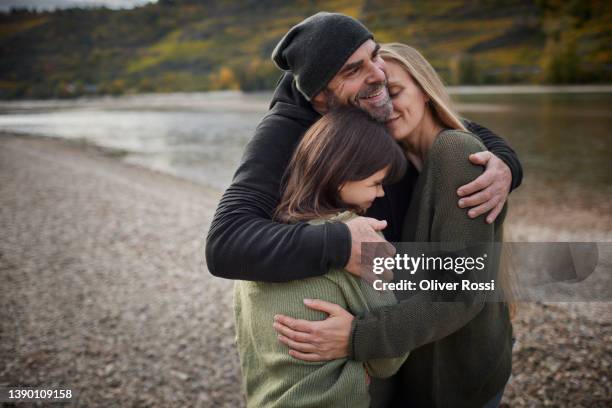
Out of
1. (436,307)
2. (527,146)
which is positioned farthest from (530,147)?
(436,307)

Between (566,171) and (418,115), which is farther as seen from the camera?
(566,171)

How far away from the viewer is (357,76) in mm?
2061

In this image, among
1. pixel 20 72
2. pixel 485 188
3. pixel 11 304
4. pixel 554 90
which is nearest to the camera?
pixel 485 188

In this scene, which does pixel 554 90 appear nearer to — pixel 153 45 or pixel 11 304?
pixel 11 304

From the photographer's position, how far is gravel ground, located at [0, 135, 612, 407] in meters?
3.95

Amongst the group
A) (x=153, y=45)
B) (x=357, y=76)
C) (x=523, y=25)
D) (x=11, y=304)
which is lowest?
(x=11, y=304)

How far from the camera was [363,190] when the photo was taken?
5.77 ft

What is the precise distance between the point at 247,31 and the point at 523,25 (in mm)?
84357

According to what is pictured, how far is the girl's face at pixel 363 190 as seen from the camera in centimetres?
175

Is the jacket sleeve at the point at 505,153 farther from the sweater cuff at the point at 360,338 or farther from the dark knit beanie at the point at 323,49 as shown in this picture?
the sweater cuff at the point at 360,338

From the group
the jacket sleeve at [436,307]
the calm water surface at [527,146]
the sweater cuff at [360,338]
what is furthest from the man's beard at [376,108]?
the calm water surface at [527,146]

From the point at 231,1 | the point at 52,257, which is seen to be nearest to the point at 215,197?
the point at 52,257

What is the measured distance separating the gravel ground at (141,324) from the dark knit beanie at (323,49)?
2.99m

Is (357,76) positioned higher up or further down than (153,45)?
further down
